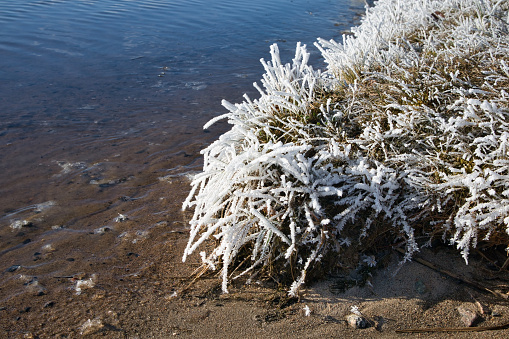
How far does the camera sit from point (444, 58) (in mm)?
3945

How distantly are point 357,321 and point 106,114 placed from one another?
4924 millimetres

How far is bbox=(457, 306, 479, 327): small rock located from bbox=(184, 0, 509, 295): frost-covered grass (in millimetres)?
348

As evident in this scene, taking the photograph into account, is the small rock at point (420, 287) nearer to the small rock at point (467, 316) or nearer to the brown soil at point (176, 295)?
the brown soil at point (176, 295)

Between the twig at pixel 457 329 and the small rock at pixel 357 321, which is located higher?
the twig at pixel 457 329

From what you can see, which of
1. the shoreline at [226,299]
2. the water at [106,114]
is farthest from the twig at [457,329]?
the water at [106,114]

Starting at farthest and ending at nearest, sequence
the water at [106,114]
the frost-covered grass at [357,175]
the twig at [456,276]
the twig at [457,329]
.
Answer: the water at [106,114]
the frost-covered grass at [357,175]
the twig at [456,276]
the twig at [457,329]

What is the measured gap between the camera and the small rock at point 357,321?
94.6 inches

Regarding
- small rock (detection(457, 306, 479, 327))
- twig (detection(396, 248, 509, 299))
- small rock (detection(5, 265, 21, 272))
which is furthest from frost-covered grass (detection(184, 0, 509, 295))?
small rock (detection(5, 265, 21, 272))

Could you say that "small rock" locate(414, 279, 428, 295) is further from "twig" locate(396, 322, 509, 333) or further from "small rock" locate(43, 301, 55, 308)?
"small rock" locate(43, 301, 55, 308)

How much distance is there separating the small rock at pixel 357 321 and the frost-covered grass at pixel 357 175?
1.24 ft

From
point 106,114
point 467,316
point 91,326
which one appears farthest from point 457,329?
point 106,114

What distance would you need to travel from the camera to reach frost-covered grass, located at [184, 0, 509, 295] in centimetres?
269

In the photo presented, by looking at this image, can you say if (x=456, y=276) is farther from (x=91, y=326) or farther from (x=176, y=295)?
(x=91, y=326)

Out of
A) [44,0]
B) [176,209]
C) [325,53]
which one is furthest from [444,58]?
[44,0]
